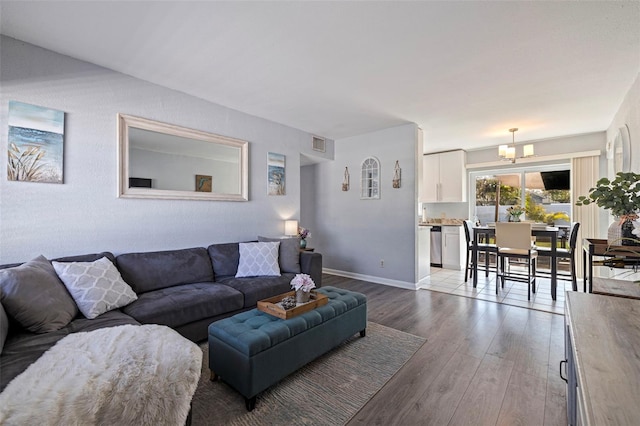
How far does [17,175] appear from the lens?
2.19 meters

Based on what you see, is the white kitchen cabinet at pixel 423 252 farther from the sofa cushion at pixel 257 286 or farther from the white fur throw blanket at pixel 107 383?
the white fur throw blanket at pixel 107 383

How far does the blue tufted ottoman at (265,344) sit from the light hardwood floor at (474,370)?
0.52 meters

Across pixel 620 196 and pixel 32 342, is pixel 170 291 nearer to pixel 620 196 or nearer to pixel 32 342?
pixel 32 342

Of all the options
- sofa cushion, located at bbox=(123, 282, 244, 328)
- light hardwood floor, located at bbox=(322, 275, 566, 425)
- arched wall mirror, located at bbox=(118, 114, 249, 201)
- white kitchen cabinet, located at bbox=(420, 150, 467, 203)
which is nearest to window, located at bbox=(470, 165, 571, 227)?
white kitchen cabinet, located at bbox=(420, 150, 467, 203)

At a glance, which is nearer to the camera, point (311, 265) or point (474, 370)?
point (474, 370)

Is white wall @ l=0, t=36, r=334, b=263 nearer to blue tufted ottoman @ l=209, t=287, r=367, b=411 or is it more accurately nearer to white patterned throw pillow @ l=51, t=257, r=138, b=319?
white patterned throw pillow @ l=51, t=257, r=138, b=319

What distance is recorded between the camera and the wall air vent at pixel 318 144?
4.87m

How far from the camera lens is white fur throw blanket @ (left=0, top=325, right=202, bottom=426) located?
102 centimetres

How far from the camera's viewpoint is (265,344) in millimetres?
1726

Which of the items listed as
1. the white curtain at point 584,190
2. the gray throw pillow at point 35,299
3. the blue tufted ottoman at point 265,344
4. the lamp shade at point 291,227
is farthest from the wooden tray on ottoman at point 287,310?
the white curtain at point 584,190

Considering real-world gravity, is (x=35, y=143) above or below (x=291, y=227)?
above

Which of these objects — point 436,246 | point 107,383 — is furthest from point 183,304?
point 436,246

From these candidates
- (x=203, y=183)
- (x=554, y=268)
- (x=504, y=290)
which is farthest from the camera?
(x=504, y=290)

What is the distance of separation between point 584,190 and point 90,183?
6.93m
